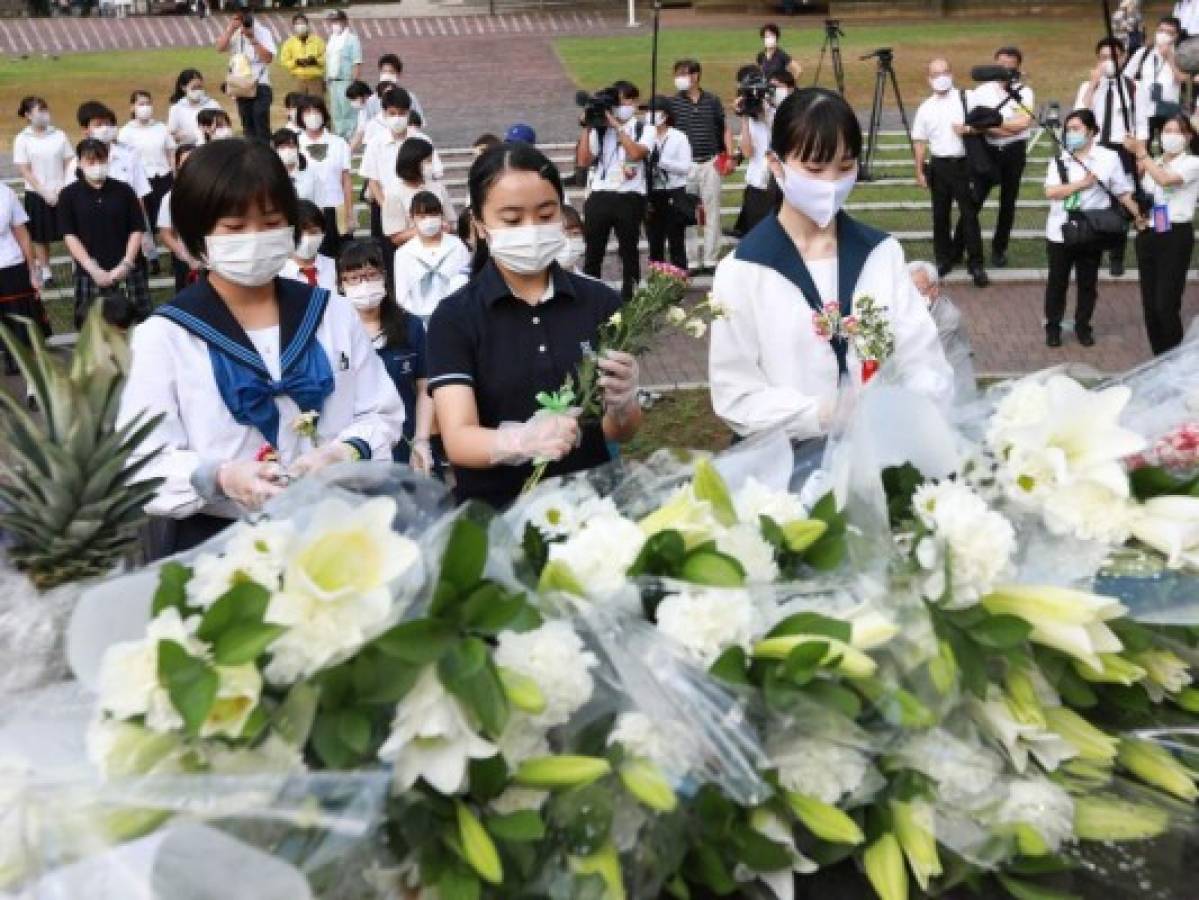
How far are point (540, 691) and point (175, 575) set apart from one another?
50cm

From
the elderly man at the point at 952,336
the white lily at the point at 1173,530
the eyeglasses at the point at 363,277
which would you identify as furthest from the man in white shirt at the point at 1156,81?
the white lily at the point at 1173,530

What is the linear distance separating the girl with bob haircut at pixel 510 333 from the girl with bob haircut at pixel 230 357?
266 mm

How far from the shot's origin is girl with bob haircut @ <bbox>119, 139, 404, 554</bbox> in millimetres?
3525

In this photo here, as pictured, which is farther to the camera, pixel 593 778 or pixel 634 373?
pixel 634 373

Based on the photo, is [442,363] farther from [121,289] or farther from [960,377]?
[121,289]

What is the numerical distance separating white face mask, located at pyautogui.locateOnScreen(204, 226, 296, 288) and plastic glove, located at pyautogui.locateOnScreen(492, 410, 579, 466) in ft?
2.17

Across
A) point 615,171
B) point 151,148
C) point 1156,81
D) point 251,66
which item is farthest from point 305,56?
point 1156,81

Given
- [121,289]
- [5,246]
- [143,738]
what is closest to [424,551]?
[143,738]

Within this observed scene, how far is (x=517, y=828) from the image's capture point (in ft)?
6.46

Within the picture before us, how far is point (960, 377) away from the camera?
3.60 meters

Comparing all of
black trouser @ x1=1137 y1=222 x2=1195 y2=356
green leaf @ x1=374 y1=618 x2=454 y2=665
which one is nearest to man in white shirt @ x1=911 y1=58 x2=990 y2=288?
black trouser @ x1=1137 y1=222 x2=1195 y2=356

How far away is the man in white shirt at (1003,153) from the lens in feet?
46.1

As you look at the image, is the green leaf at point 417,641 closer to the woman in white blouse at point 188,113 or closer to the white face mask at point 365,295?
the white face mask at point 365,295

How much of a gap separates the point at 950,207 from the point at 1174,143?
3.13m
